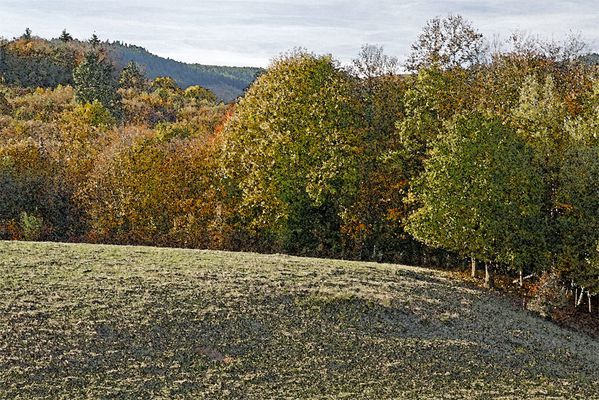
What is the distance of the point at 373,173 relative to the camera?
46562 mm

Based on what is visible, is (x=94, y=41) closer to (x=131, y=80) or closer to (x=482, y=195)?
(x=131, y=80)

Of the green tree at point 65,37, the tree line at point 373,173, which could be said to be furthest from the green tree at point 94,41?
the tree line at point 373,173

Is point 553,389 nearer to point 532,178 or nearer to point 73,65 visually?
point 532,178

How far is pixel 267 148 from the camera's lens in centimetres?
4378

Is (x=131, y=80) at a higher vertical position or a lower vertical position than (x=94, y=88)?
higher

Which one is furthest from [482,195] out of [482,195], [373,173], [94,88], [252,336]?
[94,88]

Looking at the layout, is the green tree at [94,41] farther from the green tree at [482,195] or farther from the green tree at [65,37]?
the green tree at [482,195]

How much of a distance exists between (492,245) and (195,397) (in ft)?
79.1

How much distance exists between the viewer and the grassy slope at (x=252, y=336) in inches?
712

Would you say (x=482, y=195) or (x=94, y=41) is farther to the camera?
(x=94, y=41)

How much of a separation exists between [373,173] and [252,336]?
26.8 metres

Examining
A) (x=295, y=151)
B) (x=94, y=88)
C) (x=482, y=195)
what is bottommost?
(x=482, y=195)

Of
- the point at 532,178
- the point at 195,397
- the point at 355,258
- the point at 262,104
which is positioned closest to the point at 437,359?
the point at 195,397

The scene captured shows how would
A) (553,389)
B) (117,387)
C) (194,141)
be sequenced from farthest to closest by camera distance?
(194,141), (553,389), (117,387)
